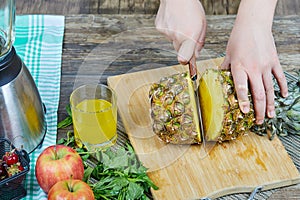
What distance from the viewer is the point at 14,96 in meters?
1.52

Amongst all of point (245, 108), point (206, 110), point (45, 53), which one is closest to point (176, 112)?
point (206, 110)

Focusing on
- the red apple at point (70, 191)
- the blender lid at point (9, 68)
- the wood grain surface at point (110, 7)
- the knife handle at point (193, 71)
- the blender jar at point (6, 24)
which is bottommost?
the red apple at point (70, 191)

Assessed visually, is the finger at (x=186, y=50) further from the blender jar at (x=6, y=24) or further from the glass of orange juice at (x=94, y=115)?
the blender jar at (x=6, y=24)

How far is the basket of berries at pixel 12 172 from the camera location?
1.40 metres

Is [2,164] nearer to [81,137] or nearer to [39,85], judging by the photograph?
[81,137]

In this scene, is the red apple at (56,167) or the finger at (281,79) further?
the finger at (281,79)

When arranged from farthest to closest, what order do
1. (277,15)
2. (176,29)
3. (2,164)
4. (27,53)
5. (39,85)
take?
1. (277,15)
2. (27,53)
3. (39,85)
4. (176,29)
5. (2,164)

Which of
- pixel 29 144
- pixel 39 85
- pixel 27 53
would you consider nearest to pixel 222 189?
pixel 29 144

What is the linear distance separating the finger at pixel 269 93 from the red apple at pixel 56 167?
59 centimetres

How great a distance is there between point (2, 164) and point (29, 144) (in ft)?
0.69

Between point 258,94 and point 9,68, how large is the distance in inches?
28.5

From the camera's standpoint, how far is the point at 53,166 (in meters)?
1.46

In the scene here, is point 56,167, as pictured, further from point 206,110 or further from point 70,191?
point 206,110

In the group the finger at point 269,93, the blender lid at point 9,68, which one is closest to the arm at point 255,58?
the finger at point 269,93
